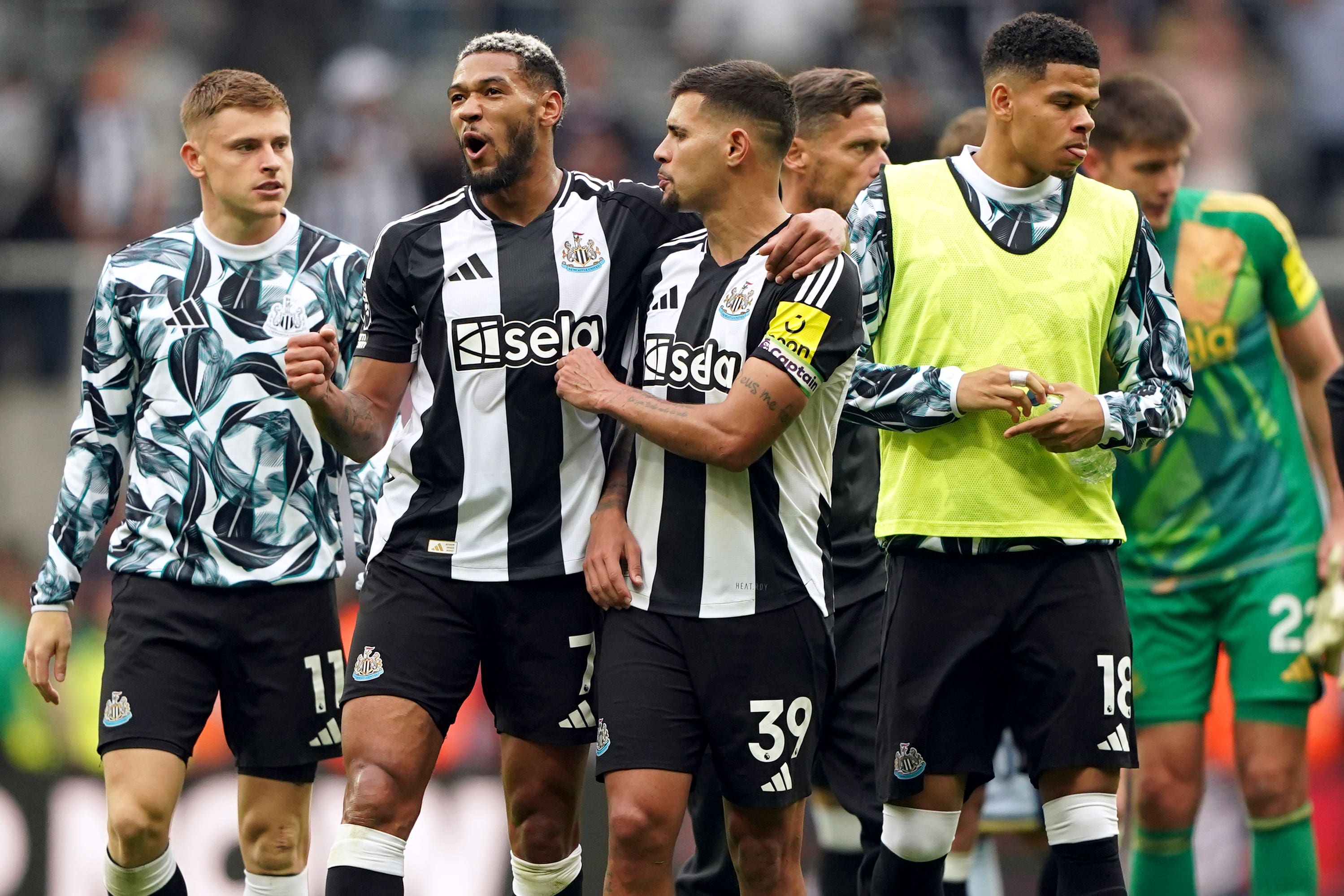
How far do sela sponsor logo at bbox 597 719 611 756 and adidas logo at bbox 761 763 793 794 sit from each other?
394 millimetres

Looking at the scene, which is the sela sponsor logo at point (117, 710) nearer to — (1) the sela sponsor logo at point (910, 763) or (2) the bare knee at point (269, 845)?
(2) the bare knee at point (269, 845)

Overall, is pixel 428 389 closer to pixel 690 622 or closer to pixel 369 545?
pixel 369 545

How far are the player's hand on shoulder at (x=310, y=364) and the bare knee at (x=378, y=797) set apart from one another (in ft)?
3.07

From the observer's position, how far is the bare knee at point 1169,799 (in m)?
5.96

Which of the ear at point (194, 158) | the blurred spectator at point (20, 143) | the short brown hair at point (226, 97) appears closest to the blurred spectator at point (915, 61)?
the blurred spectator at point (20, 143)

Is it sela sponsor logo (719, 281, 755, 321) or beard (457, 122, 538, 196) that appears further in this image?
beard (457, 122, 538, 196)

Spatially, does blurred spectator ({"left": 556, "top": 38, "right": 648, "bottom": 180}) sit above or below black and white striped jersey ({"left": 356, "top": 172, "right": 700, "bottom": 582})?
above

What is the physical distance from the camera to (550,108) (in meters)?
5.05

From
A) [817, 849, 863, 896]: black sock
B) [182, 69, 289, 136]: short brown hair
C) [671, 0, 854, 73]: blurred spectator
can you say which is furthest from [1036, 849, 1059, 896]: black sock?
[671, 0, 854, 73]: blurred spectator

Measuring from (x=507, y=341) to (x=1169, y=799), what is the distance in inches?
106

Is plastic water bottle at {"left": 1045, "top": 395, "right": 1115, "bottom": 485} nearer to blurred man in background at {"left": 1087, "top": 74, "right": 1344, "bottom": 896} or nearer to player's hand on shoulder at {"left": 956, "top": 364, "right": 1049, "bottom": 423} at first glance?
player's hand on shoulder at {"left": 956, "top": 364, "right": 1049, "bottom": 423}

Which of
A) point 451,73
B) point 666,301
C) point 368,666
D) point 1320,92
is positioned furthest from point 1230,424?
point 451,73

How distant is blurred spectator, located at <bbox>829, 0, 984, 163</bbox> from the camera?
11297 millimetres

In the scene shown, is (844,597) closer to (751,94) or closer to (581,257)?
(581,257)
